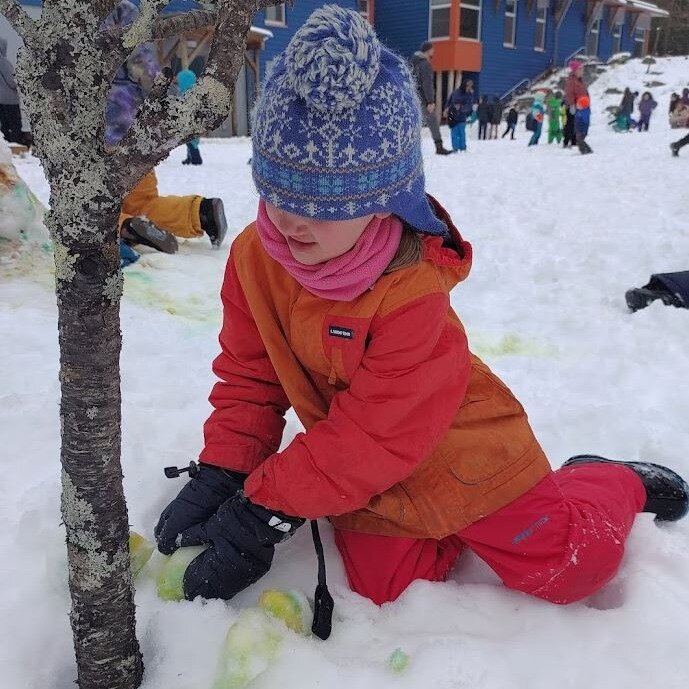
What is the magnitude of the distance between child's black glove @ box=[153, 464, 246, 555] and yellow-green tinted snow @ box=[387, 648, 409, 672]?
521 mm

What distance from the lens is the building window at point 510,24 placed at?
25359mm

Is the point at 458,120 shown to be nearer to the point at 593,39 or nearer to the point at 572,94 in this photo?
the point at 572,94

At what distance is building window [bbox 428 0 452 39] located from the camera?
922 inches

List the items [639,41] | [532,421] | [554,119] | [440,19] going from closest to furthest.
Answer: [532,421] < [554,119] < [440,19] < [639,41]

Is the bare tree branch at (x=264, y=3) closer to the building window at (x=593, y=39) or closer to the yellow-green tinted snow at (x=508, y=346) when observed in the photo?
the yellow-green tinted snow at (x=508, y=346)

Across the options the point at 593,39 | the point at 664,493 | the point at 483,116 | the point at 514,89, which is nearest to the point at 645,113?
the point at 483,116

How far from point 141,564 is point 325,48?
3.88 feet

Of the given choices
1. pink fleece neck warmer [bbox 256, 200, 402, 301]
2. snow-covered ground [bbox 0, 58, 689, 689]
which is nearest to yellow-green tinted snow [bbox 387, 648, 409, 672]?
snow-covered ground [bbox 0, 58, 689, 689]

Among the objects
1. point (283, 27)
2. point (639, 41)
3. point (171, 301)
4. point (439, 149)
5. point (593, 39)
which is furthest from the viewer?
point (639, 41)

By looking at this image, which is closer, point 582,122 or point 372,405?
point 372,405

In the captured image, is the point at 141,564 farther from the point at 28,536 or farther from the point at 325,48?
the point at 325,48

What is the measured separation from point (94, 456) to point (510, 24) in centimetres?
2807

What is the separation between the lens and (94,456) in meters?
1.08

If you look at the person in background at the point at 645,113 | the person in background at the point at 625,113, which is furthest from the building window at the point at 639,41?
the person in background at the point at 625,113
